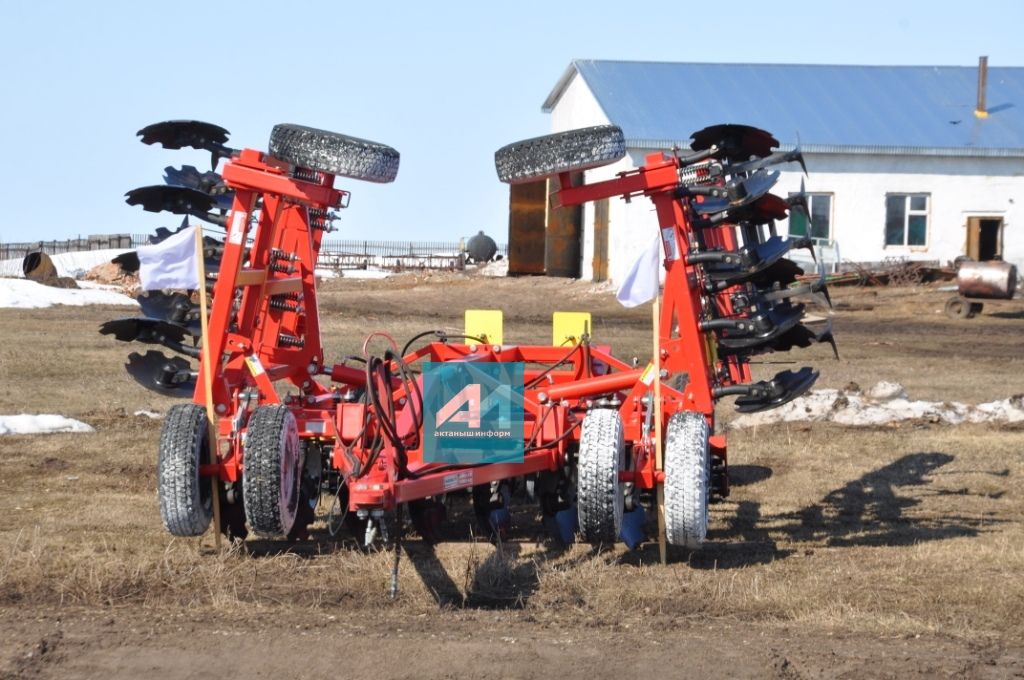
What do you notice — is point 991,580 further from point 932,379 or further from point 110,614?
point 932,379

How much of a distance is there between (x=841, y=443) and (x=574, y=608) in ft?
20.7

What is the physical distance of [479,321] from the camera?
39.6 ft

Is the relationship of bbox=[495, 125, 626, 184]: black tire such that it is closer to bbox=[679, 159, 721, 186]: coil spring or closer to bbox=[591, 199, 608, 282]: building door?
bbox=[679, 159, 721, 186]: coil spring

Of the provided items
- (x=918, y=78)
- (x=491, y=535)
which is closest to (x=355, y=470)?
(x=491, y=535)

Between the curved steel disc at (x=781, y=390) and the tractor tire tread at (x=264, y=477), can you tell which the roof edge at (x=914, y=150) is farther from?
the tractor tire tread at (x=264, y=477)

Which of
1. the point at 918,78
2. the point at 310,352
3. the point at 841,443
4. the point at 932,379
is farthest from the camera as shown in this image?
the point at 918,78

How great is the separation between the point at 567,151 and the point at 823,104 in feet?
94.0

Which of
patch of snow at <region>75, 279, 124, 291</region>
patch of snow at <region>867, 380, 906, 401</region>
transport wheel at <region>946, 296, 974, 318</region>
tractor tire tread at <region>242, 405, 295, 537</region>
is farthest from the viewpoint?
patch of snow at <region>75, 279, 124, 291</region>

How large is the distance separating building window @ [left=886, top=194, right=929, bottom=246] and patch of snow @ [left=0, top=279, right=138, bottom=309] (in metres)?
17.4

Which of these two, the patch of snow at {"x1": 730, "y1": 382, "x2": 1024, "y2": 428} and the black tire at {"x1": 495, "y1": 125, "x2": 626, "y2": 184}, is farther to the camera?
the patch of snow at {"x1": 730, "y1": 382, "x2": 1024, "y2": 428}

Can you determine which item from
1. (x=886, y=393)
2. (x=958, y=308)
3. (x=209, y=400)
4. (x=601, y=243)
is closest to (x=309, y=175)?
(x=209, y=400)

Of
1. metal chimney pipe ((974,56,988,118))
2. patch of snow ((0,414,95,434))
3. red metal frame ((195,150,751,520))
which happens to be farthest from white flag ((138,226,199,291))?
metal chimney pipe ((974,56,988,118))
